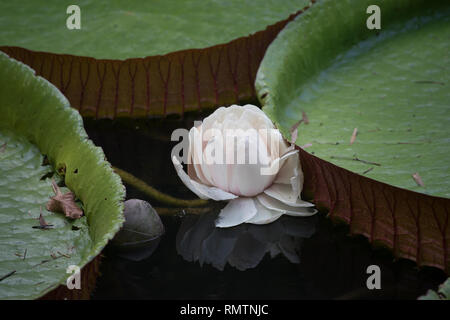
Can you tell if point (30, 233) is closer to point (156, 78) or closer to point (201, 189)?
point (201, 189)

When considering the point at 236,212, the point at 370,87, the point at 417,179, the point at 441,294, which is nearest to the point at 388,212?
the point at 417,179

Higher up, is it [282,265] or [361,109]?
[361,109]

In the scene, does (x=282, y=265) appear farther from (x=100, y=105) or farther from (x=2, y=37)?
(x=2, y=37)

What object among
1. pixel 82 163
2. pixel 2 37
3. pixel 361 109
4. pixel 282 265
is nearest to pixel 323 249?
pixel 282 265

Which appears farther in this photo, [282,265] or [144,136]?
[144,136]
